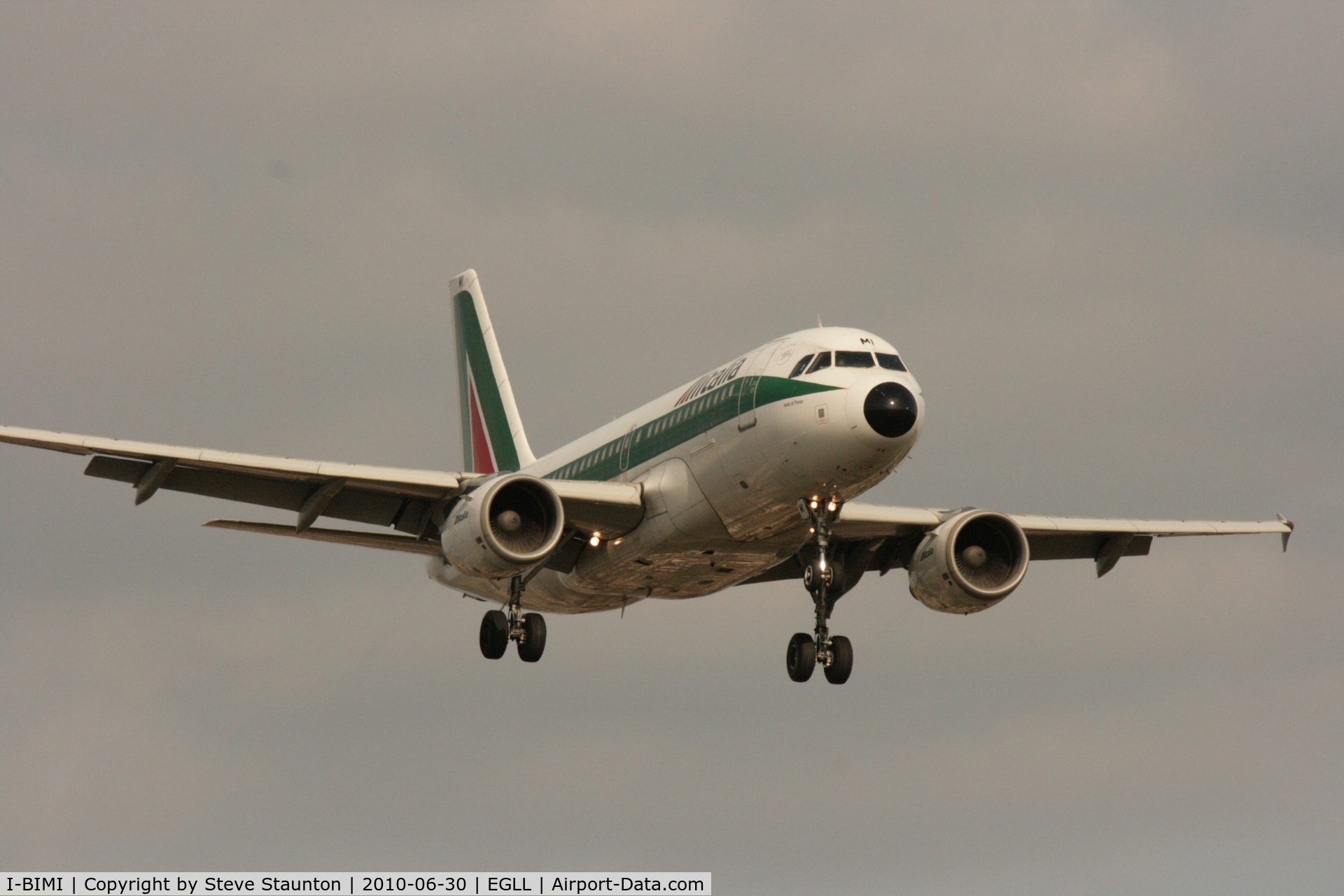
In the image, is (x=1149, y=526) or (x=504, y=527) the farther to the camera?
(x=1149, y=526)

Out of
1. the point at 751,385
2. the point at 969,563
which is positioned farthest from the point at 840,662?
the point at 751,385

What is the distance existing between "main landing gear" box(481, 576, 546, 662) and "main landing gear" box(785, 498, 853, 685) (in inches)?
232

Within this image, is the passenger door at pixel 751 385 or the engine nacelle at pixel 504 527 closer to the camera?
the passenger door at pixel 751 385

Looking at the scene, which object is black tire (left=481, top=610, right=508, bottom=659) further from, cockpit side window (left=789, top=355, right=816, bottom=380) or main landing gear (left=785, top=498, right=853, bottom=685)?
cockpit side window (left=789, top=355, right=816, bottom=380)

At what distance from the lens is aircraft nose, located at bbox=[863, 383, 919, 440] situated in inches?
1491

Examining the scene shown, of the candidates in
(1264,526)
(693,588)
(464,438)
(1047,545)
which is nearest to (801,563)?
(693,588)

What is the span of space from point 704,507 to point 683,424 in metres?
2.03

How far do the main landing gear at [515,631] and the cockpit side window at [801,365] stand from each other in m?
10.1

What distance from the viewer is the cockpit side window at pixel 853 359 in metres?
39.0

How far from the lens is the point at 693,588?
149ft

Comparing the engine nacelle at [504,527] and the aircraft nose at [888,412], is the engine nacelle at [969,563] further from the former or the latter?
the engine nacelle at [504,527]

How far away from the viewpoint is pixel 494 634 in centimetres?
4653

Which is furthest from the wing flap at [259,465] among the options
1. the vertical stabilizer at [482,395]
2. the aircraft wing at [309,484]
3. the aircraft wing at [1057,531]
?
the vertical stabilizer at [482,395]

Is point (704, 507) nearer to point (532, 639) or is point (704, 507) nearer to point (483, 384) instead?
point (532, 639)
